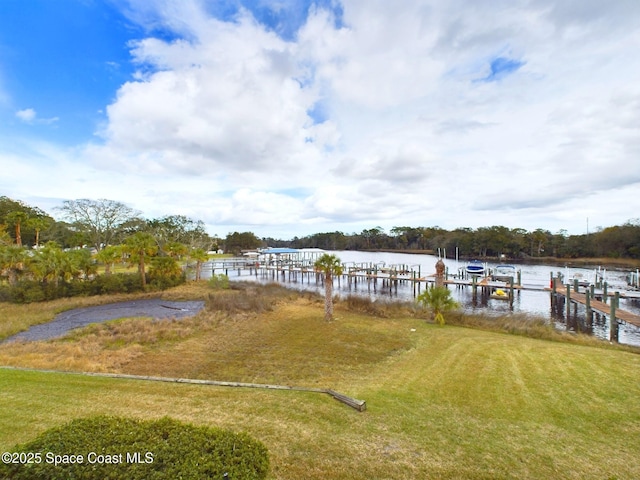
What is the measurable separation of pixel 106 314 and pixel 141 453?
2076cm

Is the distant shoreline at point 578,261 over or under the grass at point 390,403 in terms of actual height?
over

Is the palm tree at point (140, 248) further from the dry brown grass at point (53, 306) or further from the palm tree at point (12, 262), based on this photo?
the palm tree at point (12, 262)

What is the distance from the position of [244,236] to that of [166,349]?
90.8 m

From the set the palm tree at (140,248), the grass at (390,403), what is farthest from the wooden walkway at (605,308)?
the palm tree at (140,248)

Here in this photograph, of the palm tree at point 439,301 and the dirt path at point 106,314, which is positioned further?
the palm tree at point 439,301

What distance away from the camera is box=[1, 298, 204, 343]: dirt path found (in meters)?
15.1

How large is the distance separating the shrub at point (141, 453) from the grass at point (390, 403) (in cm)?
81

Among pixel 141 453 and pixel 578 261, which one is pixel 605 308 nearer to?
pixel 141 453

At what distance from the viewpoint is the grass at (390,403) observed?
4.15 metres

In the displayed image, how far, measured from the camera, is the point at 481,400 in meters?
6.44

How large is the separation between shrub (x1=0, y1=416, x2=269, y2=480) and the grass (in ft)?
2.66

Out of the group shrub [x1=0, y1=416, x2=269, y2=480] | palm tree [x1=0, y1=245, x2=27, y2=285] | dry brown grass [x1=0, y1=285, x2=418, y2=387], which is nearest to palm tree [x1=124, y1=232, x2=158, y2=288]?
palm tree [x1=0, y1=245, x2=27, y2=285]

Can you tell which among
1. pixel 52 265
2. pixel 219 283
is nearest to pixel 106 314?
pixel 52 265

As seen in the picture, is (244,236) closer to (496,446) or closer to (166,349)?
(166,349)
